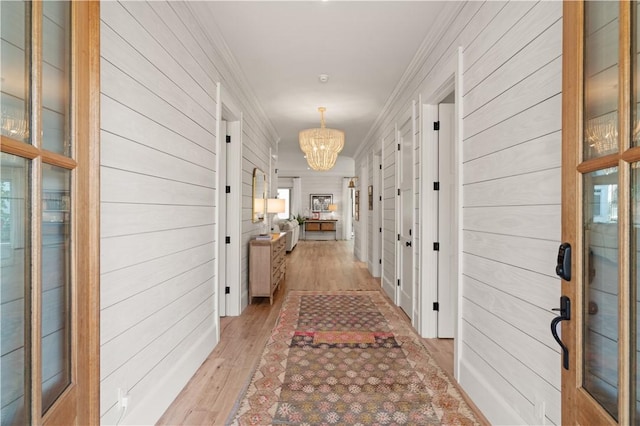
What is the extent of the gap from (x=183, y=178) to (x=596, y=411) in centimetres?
229

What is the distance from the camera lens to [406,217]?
3816 mm

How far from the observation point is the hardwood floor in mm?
2002

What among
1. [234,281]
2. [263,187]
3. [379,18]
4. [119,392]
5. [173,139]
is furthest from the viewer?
[263,187]

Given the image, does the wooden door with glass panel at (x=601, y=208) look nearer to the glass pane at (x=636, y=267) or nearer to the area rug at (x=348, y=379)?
the glass pane at (x=636, y=267)

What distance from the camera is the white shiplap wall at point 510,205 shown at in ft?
4.70

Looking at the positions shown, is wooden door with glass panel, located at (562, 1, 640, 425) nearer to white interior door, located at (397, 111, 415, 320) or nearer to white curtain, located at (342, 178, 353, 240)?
white interior door, located at (397, 111, 415, 320)

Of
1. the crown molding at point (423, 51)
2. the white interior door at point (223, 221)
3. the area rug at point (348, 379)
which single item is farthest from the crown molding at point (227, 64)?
the area rug at point (348, 379)

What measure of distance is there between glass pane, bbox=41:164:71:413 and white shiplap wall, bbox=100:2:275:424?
12.9 inches

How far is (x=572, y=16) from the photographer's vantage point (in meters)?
1.01

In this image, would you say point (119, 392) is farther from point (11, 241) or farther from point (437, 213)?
point (437, 213)

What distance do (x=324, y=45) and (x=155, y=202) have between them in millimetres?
2087

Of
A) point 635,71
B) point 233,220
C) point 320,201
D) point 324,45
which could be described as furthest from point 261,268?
point 320,201

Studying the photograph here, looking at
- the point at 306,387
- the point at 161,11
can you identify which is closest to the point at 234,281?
the point at 306,387

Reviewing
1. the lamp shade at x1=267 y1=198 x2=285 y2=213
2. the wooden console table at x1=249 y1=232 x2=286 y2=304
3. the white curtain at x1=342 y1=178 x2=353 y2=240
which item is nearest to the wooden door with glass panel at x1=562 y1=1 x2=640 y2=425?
the wooden console table at x1=249 y1=232 x2=286 y2=304
